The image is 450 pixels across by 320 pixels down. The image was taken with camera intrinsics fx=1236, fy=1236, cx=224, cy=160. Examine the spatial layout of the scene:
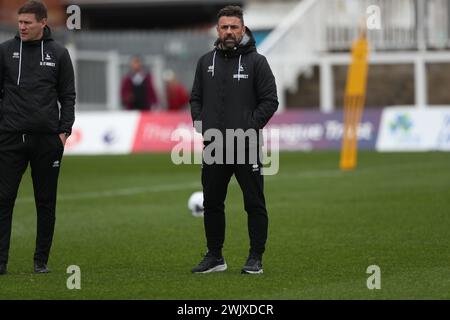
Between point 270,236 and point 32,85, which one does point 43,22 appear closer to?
point 32,85

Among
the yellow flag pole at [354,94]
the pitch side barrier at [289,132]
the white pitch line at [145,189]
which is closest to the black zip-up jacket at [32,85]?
the white pitch line at [145,189]

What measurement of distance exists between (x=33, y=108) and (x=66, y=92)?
37cm

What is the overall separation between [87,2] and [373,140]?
71.1 feet

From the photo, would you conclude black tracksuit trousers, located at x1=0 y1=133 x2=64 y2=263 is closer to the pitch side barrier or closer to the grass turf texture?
the grass turf texture

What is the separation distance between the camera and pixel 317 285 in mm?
10375

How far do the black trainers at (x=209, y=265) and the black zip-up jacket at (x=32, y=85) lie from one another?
1717 millimetres

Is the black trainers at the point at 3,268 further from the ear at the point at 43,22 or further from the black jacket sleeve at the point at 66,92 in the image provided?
the ear at the point at 43,22

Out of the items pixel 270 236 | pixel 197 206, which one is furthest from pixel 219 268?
pixel 197 206

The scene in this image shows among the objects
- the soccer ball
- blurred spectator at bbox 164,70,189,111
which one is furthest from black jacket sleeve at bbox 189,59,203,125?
blurred spectator at bbox 164,70,189,111

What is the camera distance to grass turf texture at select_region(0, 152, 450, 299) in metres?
10.3

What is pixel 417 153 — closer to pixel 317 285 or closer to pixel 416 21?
pixel 416 21

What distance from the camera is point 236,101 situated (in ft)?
35.9
